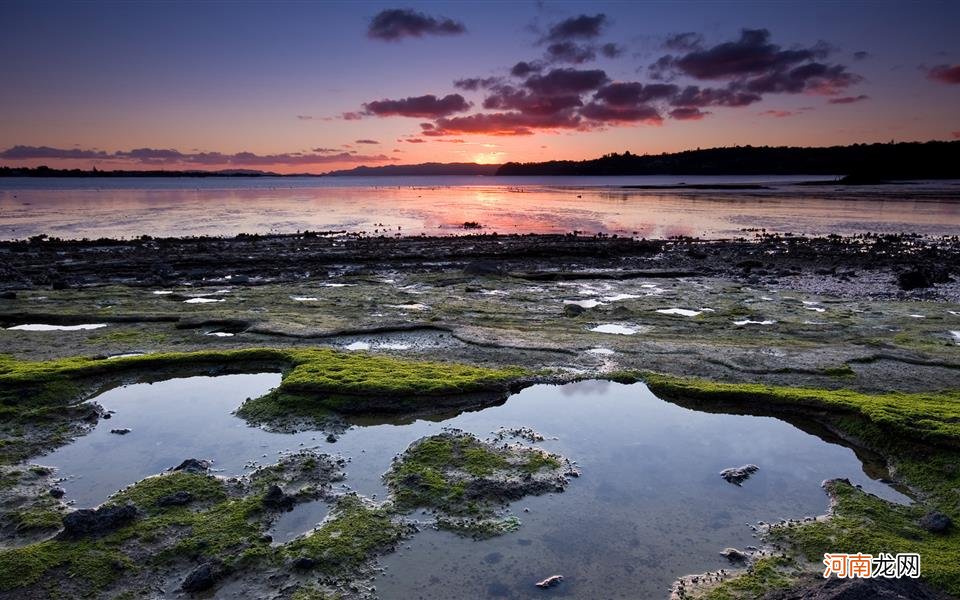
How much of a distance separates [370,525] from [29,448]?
6.08 meters

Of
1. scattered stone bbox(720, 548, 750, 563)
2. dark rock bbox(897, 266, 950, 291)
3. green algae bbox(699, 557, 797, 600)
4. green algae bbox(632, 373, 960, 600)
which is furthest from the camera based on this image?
dark rock bbox(897, 266, 950, 291)

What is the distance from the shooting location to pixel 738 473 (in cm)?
862

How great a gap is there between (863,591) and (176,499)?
7.68m

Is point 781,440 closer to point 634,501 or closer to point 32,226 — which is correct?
point 634,501

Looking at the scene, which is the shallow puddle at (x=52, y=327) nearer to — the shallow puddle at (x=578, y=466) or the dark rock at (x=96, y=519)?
the shallow puddle at (x=578, y=466)

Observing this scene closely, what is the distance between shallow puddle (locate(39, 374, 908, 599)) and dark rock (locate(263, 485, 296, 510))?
22 cm

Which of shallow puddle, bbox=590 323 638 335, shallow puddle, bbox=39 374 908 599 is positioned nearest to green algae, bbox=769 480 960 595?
shallow puddle, bbox=39 374 908 599

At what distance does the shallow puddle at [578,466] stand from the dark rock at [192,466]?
7.9 inches

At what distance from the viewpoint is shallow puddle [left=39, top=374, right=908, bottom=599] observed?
646 centimetres

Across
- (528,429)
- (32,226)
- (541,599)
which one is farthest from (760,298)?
(32,226)

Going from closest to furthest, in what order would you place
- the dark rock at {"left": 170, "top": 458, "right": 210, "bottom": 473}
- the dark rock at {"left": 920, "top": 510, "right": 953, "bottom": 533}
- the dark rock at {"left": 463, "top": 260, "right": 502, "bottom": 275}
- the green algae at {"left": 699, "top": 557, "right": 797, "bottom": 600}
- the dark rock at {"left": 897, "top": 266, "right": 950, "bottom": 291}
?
1. the green algae at {"left": 699, "top": 557, "right": 797, "bottom": 600}
2. the dark rock at {"left": 920, "top": 510, "right": 953, "bottom": 533}
3. the dark rock at {"left": 170, "top": 458, "right": 210, "bottom": 473}
4. the dark rock at {"left": 897, "top": 266, "right": 950, "bottom": 291}
5. the dark rock at {"left": 463, "top": 260, "right": 502, "bottom": 275}

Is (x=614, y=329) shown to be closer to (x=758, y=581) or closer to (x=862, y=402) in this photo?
(x=862, y=402)

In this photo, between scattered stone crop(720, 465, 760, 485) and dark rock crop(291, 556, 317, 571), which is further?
scattered stone crop(720, 465, 760, 485)

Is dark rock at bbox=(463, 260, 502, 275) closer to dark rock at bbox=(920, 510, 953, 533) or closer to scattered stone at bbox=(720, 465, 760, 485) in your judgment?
scattered stone at bbox=(720, 465, 760, 485)
